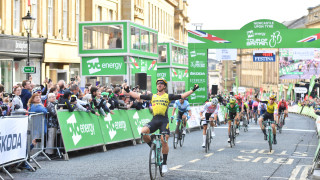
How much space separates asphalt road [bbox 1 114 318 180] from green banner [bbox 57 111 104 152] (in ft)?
1.12

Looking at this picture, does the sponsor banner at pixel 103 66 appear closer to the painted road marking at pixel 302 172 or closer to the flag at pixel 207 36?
the flag at pixel 207 36

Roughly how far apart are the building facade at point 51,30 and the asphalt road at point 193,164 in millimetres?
10874

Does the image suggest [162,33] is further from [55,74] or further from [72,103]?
[72,103]

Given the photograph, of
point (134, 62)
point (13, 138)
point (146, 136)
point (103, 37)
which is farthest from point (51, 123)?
point (134, 62)

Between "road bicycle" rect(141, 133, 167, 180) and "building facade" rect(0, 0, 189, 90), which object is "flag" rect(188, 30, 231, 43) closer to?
"building facade" rect(0, 0, 189, 90)

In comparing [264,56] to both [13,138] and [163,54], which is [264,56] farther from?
[13,138]

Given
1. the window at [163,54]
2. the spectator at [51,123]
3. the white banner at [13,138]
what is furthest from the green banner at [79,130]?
the window at [163,54]

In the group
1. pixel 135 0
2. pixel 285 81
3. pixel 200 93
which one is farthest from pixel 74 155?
pixel 285 81

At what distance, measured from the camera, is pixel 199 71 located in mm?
39125

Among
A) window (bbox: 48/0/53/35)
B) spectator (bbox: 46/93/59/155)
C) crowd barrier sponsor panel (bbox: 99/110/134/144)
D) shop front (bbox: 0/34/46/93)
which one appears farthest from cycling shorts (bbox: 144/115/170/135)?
window (bbox: 48/0/53/35)

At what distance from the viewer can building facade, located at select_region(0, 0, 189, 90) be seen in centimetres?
2928

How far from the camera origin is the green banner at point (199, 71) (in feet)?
126

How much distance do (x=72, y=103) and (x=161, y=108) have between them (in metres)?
4.21

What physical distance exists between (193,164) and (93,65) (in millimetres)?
14446
